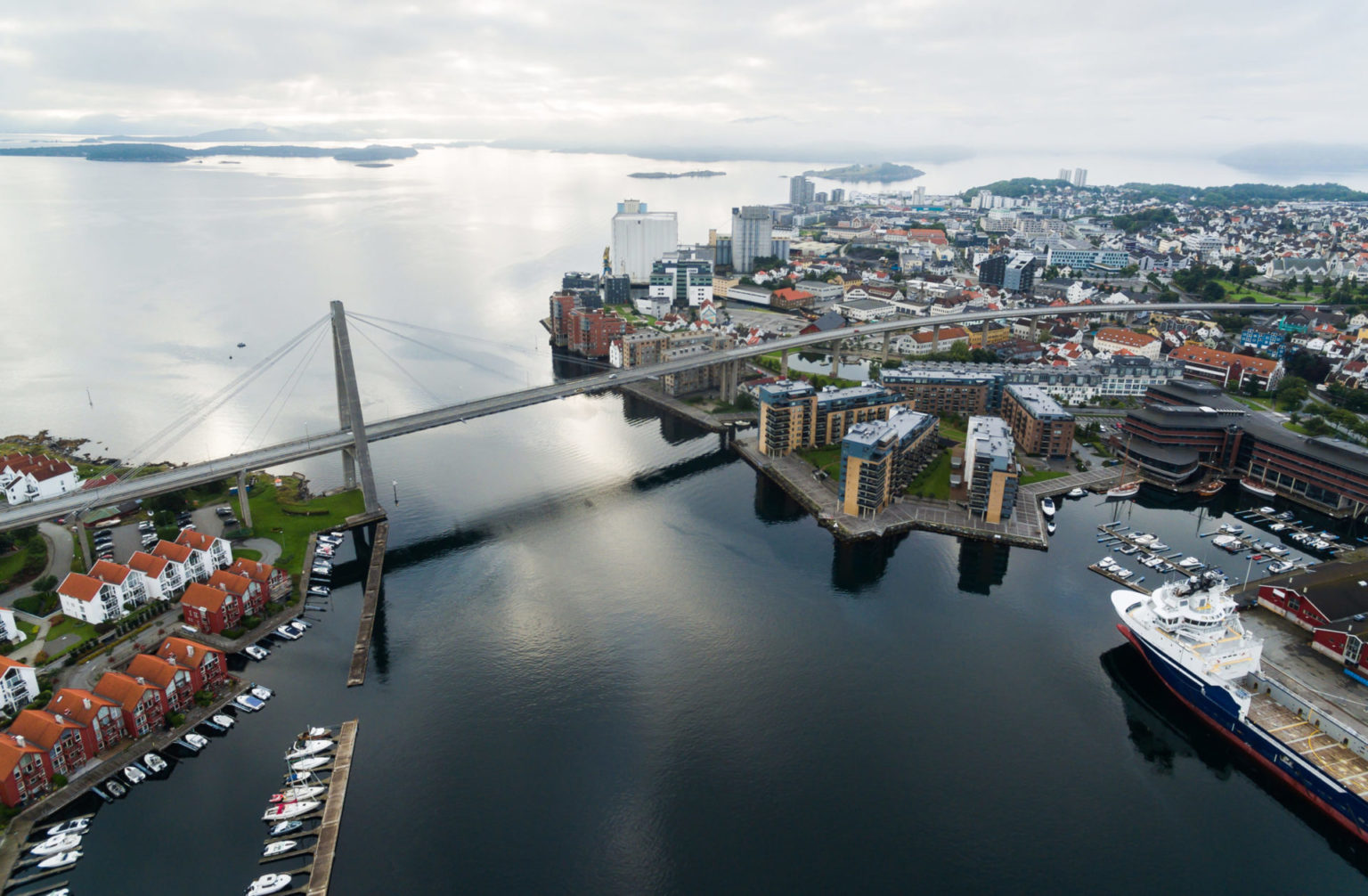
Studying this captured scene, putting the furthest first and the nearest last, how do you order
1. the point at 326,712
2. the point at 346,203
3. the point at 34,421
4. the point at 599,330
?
the point at 346,203
the point at 599,330
the point at 34,421
the point at 326,712

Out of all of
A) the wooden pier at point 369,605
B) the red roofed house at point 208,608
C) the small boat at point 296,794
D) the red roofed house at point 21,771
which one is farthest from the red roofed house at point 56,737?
the wooden pier at point 369,605

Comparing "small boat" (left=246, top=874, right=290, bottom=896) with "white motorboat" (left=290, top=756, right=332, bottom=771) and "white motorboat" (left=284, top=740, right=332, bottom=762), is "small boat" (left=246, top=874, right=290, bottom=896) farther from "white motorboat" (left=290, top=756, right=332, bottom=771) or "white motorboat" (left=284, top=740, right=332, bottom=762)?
"white motorboat" (left=284, top=740, right=332, bottom=762)

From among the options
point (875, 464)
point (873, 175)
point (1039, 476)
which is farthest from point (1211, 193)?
point (875, 464)

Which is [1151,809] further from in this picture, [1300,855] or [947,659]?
[947,659]

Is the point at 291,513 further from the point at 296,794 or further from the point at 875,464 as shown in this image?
the point at 875,464

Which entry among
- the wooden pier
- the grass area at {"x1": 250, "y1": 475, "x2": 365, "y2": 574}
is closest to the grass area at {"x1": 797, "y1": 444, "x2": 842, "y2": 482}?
the wooden pier

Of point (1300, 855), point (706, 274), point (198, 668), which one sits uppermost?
point (706, 274)

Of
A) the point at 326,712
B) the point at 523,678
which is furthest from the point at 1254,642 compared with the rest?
the point at 326,712
